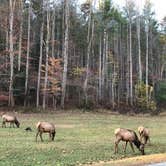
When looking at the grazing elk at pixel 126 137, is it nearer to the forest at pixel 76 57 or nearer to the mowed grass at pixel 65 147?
the mowed grass at pixel 65 147

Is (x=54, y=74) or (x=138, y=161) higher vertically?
(x=54, y=74)

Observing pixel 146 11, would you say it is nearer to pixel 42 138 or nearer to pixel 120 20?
pixel 120 20

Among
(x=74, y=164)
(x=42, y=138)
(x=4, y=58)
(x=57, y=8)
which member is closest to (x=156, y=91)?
(x=57, y=8)

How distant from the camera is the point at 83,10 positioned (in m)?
86.2

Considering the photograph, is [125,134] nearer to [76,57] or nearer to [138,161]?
[138,161]

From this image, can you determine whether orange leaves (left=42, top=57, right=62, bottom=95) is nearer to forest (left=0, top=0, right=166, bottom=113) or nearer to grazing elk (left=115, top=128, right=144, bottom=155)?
forest (left=0, top=0, right=166, bottom=113)

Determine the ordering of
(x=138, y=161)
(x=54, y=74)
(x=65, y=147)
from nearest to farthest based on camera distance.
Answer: (x=138, y=161) → (x=65, y=147) → (x=54, y=74)

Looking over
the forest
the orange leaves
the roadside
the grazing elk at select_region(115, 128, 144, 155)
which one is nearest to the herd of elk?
the grazing elk at select_region(115, 128, 144, 155)

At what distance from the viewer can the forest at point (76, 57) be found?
58.5 metres

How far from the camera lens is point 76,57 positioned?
81.2 meters

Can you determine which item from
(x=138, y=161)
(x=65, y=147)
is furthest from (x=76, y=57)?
(x=138, y=161)

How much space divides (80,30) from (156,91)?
575 inches

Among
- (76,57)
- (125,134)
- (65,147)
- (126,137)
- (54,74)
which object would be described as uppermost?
(76,57)

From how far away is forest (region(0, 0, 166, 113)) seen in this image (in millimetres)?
58469
